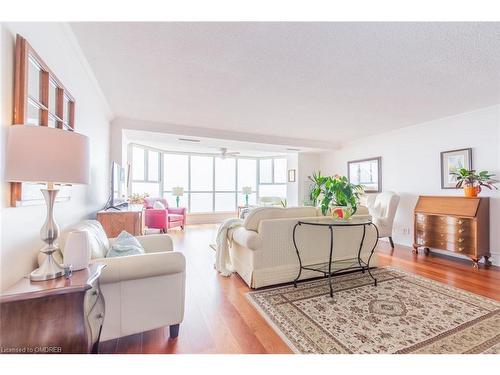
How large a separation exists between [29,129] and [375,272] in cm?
350

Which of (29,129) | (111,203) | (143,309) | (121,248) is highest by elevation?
(29,129)

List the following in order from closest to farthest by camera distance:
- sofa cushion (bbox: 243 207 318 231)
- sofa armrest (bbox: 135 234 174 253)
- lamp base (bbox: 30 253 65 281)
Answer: lamp base (bbox: 30 253 65 281) → sofa armrest (bbox: 135 234 174 253) → sofa cushion (bbox: 243 207 318 231)

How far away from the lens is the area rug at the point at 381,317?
1.59 meters

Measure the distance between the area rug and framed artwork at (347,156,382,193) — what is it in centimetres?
285

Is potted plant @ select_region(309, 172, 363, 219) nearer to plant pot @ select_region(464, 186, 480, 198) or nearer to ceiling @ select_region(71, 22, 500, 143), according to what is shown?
ceiling @ select_region(71, 22, 500, 143)

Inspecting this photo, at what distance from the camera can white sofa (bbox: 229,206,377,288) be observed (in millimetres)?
2494

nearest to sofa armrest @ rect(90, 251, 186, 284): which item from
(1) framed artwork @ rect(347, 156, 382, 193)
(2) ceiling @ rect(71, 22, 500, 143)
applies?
(2) ceiling @ rect(71, 22, 500, 143)

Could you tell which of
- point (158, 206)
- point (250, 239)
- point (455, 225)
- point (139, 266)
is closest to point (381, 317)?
point (250, 239)

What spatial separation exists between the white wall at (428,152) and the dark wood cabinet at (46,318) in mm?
4830

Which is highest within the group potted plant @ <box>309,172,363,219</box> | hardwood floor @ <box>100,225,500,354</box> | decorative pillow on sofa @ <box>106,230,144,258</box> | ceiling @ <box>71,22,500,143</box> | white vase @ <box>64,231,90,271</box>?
ceiling @ <box>71,22,500,143</box>
